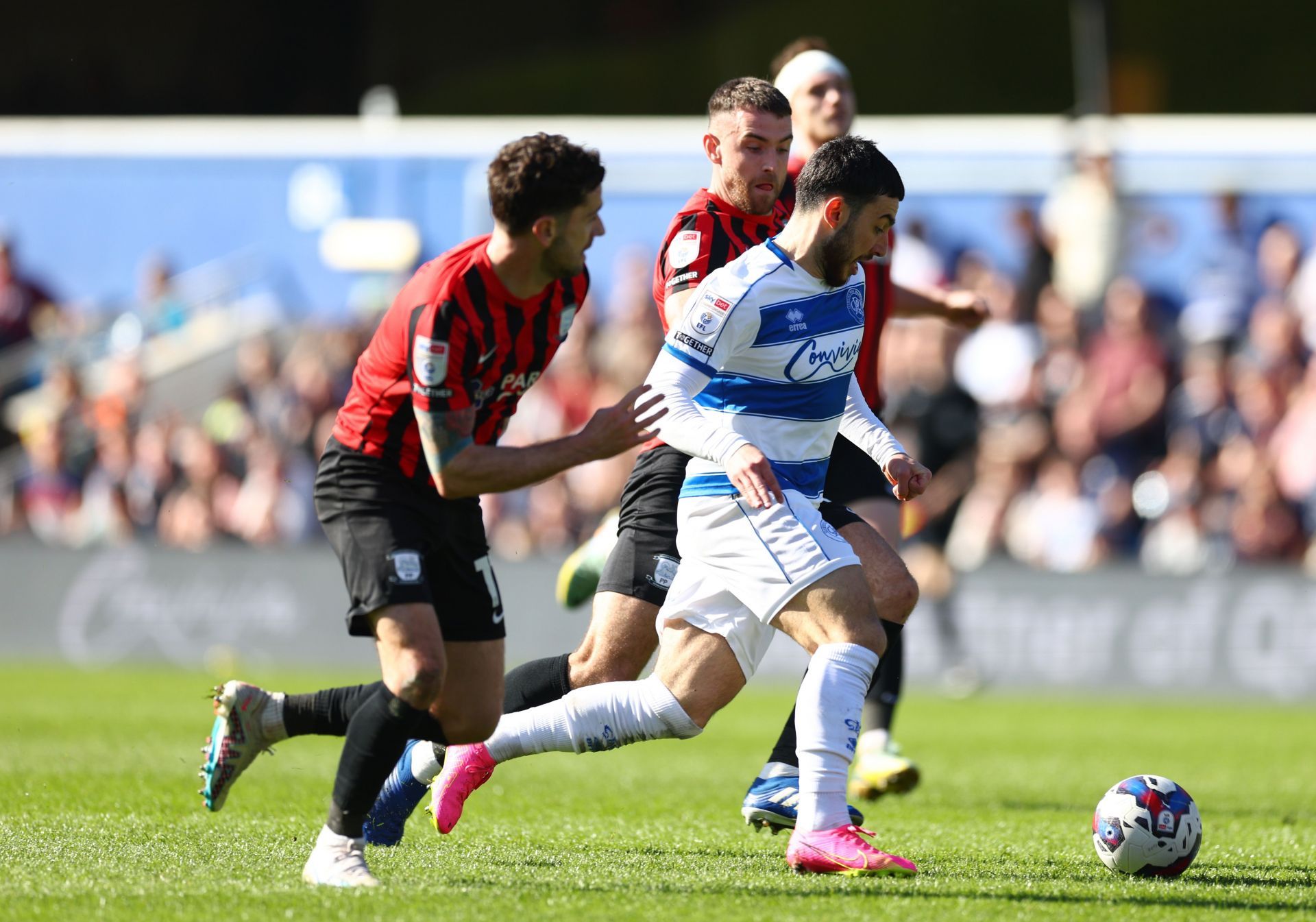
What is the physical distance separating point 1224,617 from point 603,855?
1042cm

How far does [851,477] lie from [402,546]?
250cm

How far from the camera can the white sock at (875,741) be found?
25.7 feet

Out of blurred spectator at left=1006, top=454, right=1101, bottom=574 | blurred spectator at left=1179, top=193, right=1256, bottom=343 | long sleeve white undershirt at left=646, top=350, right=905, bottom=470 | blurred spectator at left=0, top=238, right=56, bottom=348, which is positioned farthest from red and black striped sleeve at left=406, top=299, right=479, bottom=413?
blurred spectator at left=0, top=238, right=56, bottom=348

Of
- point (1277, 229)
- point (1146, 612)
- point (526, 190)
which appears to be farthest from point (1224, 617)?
Result: point (526, 190)

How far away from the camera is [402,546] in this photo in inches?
206

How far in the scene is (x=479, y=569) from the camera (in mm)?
5535

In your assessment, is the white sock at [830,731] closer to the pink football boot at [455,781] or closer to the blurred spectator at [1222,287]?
the pink football boot at [455,781]

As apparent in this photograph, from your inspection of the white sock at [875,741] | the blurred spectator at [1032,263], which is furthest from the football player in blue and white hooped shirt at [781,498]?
the blurred spectator at [1032,263]

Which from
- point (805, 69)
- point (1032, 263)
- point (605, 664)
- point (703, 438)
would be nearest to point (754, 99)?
point (805, 69)

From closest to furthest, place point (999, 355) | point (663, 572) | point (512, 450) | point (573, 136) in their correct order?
point (512, 450) → point (663, 572) → point (999, 355) → point (573, 136)

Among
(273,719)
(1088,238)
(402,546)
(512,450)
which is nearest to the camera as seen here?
(512,450)

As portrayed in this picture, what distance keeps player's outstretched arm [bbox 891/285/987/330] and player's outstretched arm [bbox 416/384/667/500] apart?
2866mm

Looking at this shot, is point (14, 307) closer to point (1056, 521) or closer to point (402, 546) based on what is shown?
point (1056, 521)

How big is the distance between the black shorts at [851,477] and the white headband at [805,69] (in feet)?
5.00
